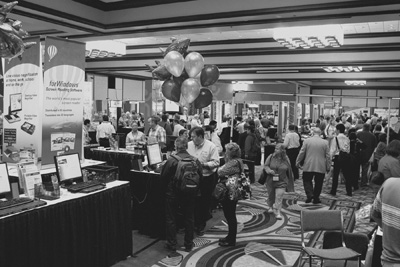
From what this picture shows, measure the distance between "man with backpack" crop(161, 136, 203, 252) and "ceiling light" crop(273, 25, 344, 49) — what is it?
3268 mm

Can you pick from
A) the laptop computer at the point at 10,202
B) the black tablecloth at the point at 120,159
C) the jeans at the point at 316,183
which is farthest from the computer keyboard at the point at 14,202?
the jeans at the point at 316,183

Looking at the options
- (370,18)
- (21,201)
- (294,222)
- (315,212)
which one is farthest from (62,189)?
(370,18)

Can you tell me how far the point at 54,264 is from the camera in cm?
324

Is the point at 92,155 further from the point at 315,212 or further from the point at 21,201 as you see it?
the point at 315,212

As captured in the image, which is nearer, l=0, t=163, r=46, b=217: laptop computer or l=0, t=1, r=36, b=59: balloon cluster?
l=0, t=163, r=46, b=217: laptop computer

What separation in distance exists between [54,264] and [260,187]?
5627 millimetres

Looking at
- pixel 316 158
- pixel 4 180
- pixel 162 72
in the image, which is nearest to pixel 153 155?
pixel 162 72

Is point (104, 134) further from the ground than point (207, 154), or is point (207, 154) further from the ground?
point (207, 154)

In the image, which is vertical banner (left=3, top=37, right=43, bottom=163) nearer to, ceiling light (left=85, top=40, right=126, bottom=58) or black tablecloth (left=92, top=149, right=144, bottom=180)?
black tablecloth (left=92, top=149, right=144, bottom=180)

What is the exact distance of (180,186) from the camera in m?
4.32

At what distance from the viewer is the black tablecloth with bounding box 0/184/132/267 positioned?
114 inches

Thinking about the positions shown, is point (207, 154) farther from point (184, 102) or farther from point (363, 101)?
point (363, 101)

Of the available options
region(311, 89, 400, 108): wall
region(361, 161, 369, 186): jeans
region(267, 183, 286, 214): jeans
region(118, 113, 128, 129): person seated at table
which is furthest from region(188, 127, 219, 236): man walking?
region(311, 89, 400, 108): wall

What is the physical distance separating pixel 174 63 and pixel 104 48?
4.14 metres
